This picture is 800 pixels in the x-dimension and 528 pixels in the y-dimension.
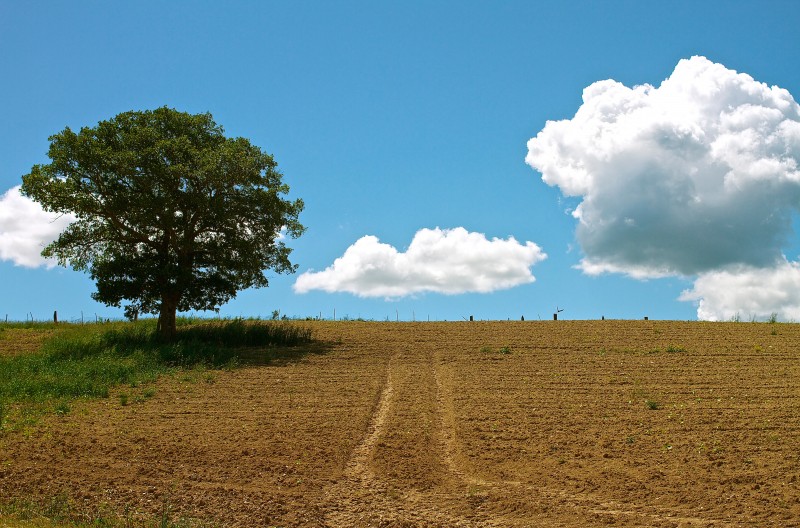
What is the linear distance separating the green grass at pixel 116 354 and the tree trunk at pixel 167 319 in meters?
0.36

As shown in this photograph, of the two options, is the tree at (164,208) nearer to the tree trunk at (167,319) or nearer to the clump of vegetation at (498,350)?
the tree trunk at (167,319)

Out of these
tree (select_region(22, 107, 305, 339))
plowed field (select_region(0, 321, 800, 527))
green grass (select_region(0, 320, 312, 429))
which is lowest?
plowed field (select_region(0, 321, 800, 527))

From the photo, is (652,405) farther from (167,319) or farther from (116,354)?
(167,319)

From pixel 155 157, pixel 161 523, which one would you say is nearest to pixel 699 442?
pixel 161 523

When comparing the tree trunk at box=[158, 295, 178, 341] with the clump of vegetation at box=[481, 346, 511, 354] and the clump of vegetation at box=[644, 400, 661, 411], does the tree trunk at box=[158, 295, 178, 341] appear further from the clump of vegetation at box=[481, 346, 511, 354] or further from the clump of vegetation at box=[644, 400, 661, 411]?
the clump of vegetation at box=[644, 400, 661, 411]

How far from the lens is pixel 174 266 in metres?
31.9

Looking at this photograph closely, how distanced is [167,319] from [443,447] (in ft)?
62.4

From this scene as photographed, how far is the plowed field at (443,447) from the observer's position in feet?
47.6

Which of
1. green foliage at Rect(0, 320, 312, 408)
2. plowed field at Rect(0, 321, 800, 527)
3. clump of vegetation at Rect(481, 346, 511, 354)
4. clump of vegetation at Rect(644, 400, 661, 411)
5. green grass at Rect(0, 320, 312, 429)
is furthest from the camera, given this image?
clump of vegetation at Rect(481, 346, 511, 354)

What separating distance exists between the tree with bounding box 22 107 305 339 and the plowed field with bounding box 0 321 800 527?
6907 millimetres

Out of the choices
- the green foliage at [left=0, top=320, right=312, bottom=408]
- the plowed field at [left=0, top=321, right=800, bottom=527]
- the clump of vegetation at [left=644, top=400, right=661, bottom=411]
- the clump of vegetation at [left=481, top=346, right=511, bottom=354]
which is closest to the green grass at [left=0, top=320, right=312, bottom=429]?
the green foliage at [left=0, top=320, right=312, bottom=408]

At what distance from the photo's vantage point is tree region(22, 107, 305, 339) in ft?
103

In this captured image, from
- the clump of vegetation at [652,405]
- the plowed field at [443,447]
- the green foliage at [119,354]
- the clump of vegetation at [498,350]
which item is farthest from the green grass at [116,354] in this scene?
the clump of vegetation at [652,405]

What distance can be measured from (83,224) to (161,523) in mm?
22086
